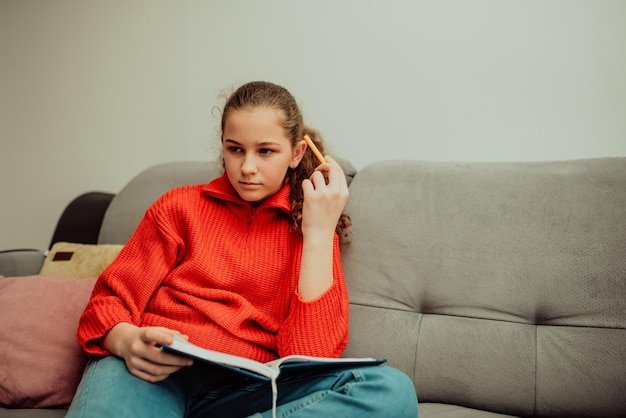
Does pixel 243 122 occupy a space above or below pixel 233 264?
above

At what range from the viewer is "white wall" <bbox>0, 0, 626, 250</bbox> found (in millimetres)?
1487

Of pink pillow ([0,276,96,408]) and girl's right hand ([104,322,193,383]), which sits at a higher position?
girl's right hand ([104,322,193,383])

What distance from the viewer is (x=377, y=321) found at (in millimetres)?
1271

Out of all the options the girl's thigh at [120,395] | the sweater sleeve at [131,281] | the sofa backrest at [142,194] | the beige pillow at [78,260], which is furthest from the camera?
the sofa backrest at [142,194]

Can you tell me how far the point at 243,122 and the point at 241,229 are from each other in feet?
0.79

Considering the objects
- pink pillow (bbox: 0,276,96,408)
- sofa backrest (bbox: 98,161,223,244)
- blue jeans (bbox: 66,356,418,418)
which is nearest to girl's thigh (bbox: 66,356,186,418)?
blue jeans (bbox: 66,356,418,418)

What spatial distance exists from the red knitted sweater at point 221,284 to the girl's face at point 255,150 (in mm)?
53

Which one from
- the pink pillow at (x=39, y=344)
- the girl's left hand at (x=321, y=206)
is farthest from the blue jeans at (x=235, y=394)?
the girl's left hand at (x=321, y=206)

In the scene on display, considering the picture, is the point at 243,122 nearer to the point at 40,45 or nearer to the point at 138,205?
the point at 138,205

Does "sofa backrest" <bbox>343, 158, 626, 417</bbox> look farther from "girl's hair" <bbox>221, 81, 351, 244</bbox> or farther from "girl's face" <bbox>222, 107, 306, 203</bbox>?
"girl's face" <bbox>222, 107, 306, 203</bbox>

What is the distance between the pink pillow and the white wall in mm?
796

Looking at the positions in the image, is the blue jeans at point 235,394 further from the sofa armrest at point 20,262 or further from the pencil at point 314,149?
the sofa armrest at point 20,262

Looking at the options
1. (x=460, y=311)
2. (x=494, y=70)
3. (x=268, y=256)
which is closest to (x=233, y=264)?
(x=268, y=256)

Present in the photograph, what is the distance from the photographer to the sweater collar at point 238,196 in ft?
3.97
